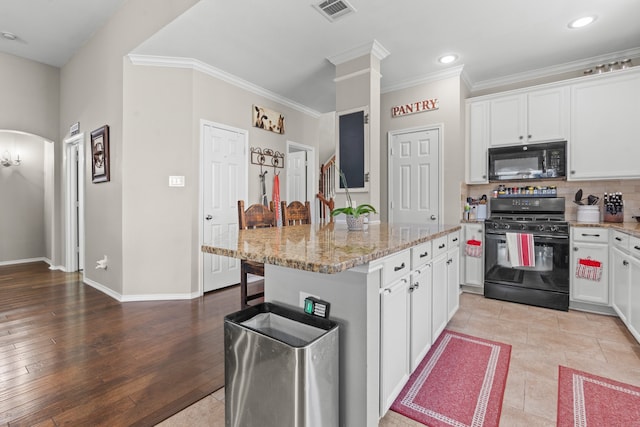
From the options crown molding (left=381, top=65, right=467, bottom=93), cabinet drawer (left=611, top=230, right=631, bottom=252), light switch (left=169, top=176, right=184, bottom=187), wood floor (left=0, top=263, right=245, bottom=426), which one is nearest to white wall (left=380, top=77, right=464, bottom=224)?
crown molding (left=381, top=65, right=467, bottom=93)

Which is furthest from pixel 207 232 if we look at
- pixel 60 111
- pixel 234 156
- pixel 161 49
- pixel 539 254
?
pixel 539 254

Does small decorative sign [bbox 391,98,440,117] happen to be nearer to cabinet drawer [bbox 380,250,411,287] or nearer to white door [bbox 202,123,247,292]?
white door [bbox 202,123,247,292]

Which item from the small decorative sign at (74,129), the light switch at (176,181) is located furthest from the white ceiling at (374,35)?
the light switch at (176,181)

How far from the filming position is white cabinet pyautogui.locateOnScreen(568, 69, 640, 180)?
9.95 ft

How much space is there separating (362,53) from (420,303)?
2.59 m

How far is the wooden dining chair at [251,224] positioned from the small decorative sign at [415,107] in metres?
2.49

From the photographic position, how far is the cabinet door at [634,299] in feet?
7.39

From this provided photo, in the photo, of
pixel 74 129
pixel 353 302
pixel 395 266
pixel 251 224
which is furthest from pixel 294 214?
pixel 74 129

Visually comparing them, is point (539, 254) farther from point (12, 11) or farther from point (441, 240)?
point (12, 11)

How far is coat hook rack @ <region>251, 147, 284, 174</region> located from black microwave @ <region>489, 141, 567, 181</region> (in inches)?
113

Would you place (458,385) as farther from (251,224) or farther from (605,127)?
(605,127)

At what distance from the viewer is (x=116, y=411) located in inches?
62.4

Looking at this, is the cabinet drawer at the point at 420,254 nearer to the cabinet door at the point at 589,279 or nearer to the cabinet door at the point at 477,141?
the cabinet door at the point at 589,279

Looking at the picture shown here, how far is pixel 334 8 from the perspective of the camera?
2502 mm
